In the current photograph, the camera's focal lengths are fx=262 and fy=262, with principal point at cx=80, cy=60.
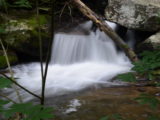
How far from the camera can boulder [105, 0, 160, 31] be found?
7.64 metres

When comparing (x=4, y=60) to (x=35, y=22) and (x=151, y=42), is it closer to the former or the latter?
(x=35, y=22)

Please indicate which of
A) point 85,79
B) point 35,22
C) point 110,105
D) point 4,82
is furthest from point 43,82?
point 35,22

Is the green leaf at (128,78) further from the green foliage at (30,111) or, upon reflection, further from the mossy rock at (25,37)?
the mossy rock at (25,37)

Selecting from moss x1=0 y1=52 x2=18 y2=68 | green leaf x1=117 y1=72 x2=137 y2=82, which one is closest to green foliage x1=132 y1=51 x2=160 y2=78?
green leaf x1=117 y1=72 x2=137 y2=82

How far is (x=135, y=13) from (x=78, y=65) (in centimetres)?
230

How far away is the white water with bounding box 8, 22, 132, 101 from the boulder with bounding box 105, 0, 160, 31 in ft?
3.05

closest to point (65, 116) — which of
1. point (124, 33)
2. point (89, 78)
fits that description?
point (89, 78)

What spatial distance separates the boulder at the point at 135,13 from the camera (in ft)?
25.1

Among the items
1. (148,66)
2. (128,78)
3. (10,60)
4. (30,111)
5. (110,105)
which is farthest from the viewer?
(10,60)

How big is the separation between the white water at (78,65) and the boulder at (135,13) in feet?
3.05

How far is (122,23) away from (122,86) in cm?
298

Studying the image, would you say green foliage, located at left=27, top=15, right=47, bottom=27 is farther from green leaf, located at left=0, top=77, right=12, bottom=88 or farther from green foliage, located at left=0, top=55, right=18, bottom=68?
green leaf, located at left=0, top=77, right=12, bottom=88

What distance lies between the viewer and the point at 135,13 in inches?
306

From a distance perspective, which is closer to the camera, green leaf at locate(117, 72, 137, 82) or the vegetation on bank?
the vegetation on bank
